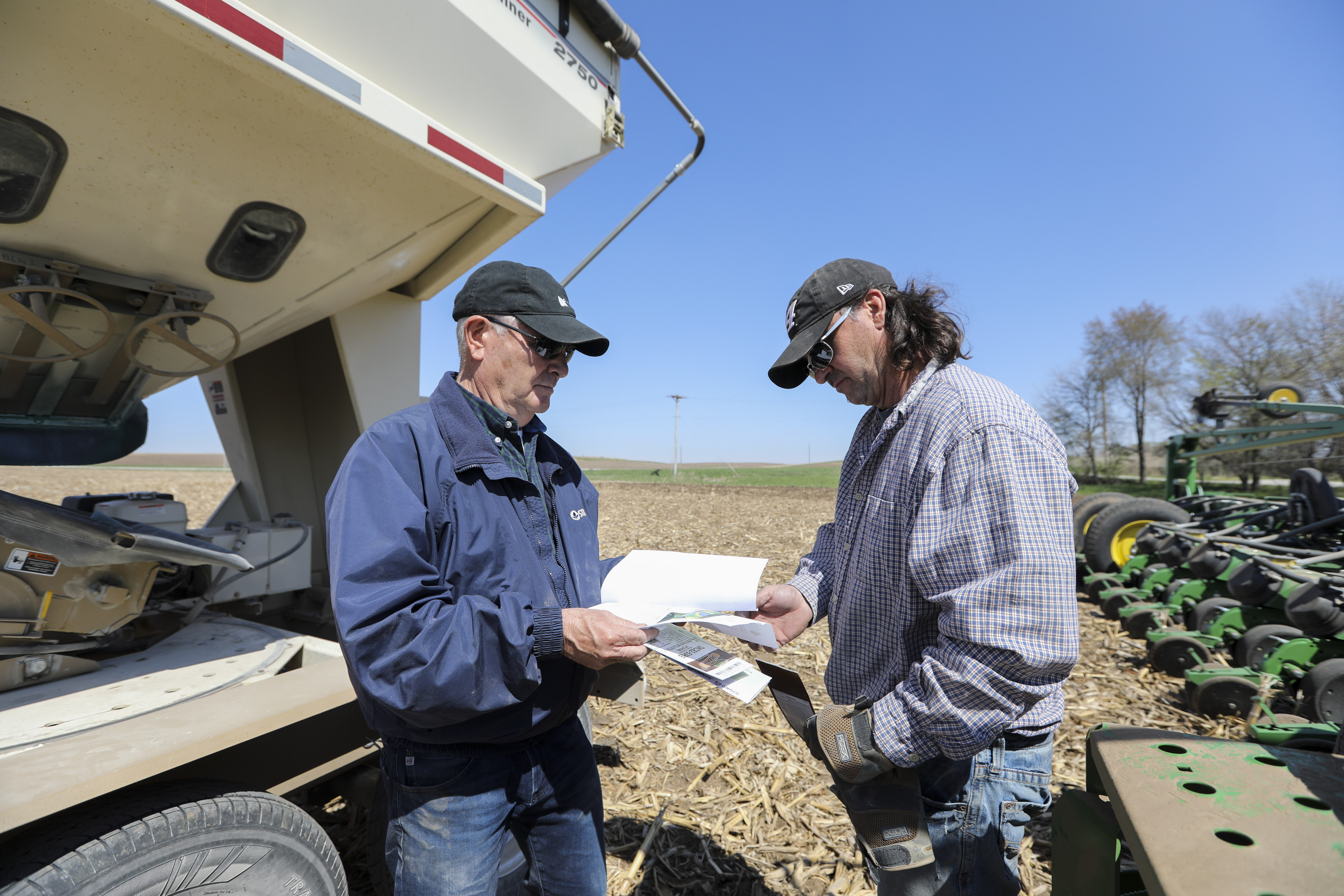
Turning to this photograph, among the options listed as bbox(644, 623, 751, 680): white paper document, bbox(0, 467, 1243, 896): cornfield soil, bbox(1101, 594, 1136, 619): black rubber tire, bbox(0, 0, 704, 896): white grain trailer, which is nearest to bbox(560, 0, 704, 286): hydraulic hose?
bbox(0, 0, 704, 896): white grain trailer

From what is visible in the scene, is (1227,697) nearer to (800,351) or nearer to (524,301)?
(800,351)

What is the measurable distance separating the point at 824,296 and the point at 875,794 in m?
1.40

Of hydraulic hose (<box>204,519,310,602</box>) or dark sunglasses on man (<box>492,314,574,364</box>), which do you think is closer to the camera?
dark sunglasses on man (<box>492,314,574,364</box>)

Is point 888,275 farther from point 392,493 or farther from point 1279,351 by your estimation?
point 1279,351

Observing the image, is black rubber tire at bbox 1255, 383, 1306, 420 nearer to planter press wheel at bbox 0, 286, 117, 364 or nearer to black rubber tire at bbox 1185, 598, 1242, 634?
black rubber tire at bbox 1185, 598, 1242, 634

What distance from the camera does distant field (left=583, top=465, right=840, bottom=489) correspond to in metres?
32.4

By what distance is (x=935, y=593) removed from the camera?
158 cm

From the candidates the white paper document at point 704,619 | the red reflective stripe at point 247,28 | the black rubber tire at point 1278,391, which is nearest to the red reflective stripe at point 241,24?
the red reflective stripe at point 247,28

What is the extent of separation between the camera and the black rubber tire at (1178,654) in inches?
204

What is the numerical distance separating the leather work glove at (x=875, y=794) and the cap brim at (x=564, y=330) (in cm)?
125

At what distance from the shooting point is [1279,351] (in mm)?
24484

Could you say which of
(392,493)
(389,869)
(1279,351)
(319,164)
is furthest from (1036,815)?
(1279,351)

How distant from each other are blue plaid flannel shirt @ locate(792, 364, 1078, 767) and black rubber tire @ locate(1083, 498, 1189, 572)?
756 centimetres

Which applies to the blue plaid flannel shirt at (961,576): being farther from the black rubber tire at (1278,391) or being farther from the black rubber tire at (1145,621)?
the black rubber tire at (1278,391)
